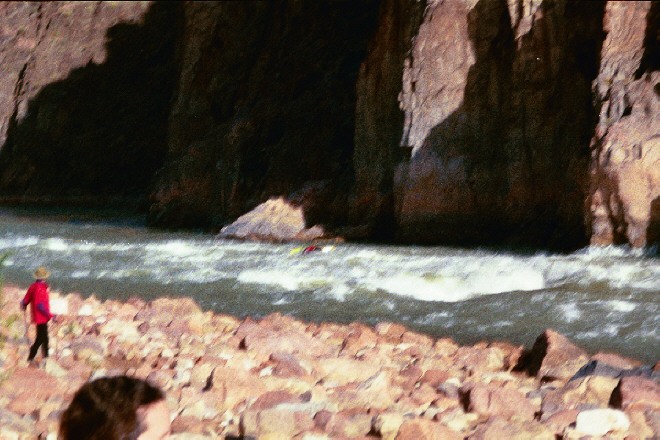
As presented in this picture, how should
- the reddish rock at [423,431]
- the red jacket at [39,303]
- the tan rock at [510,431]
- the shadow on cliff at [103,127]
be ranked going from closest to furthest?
the reddish rock at [423,431] → the tan rock at [510,431] → the red jacket at [39,303] → the shadow on cliff at [103,127]

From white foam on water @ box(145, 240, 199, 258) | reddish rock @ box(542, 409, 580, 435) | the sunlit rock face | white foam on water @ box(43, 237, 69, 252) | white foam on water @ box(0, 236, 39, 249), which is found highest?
the sunlit rock face

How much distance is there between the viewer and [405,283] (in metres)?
10.2

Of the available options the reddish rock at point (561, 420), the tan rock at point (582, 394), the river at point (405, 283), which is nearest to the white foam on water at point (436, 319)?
the river at point (405, 283)

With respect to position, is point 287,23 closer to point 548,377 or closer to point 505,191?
point 505,191

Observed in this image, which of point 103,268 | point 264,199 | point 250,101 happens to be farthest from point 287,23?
point 103,268

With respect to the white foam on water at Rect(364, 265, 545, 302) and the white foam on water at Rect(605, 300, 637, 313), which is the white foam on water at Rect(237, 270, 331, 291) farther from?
the white foam on water at Rect(605, 300, 637, 313)

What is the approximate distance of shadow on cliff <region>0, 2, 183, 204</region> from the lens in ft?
134

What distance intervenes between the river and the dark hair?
523cm

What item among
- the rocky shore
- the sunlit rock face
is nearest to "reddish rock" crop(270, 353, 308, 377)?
the rocky shore

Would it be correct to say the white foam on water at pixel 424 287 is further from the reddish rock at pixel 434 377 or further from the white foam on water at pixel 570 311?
the reddish rock at pixel 434 377

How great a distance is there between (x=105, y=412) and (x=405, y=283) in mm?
8441

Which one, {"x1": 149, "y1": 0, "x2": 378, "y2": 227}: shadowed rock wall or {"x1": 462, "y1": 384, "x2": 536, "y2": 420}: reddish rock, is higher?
{"x1": 149, "y1": 0, "x2": 378, "y2": 227}: shadowed rock wall

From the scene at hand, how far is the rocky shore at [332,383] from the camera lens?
334 centimetres

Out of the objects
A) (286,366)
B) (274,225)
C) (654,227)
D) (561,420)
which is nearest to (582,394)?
(561,420)
